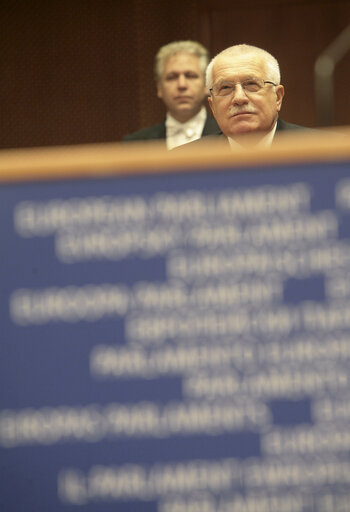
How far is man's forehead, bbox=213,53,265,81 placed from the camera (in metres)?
2.06

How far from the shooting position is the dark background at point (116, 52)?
4.30 m

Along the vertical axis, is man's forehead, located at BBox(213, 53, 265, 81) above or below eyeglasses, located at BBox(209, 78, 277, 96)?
above

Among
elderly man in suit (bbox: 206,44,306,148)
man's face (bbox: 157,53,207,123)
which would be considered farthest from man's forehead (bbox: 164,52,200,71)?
elderly man in suit (bbox: 206,44,306,148)

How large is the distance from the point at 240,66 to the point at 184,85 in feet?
3.27

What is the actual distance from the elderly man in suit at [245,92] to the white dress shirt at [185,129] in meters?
0.90

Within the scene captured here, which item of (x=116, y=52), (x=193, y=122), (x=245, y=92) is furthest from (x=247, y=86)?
(x=116, y=52)

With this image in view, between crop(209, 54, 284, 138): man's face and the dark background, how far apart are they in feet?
7.41

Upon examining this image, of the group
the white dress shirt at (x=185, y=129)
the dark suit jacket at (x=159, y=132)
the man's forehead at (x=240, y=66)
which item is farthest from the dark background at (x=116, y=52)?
the man's forehead at (x=240, y=66)

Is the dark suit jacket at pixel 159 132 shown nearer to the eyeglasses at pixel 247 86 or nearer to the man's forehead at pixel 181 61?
the man's forehead at pixel 181 61

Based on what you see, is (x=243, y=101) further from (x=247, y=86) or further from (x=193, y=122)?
(x=193, y=122)

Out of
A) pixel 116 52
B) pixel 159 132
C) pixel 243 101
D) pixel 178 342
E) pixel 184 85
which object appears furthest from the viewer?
pixel 116 52

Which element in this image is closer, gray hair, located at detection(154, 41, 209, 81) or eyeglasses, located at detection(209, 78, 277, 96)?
eyeglasses, located at detection(209, 78, 277, 96)

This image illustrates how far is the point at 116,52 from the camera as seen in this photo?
431 centimetres

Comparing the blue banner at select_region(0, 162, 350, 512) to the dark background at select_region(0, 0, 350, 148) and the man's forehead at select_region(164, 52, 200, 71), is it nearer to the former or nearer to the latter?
the man's forehead at select_region(164, 52, 200, 71)
